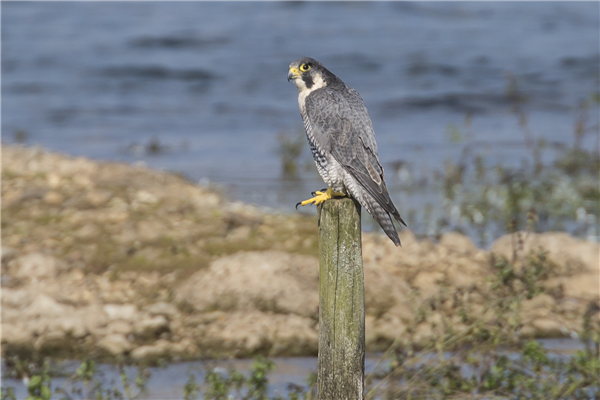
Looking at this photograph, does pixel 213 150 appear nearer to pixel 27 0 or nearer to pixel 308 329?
pixel 308 329

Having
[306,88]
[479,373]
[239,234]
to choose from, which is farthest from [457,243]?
[306,88]

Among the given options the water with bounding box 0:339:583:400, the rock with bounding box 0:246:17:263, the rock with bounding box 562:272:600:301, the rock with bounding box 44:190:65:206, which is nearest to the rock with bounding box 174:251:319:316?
the water with bounding box 0:339:583:400

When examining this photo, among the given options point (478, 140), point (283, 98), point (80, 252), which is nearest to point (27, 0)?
point (283, 98)

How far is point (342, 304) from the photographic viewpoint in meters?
3.05

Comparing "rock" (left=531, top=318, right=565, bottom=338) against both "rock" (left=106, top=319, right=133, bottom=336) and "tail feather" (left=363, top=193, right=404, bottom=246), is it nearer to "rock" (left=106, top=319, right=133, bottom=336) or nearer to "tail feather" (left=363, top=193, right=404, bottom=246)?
"tail feather" (left=363, top=193, right=404, bottom=246)

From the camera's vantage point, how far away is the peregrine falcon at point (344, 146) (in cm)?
349

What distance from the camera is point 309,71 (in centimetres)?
423

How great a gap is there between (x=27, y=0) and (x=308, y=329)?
77.2ft

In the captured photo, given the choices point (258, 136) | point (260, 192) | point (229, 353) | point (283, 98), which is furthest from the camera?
point (283, 98)

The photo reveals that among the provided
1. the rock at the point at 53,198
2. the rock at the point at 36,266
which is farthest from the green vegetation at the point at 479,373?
the rock at the point at 53,198

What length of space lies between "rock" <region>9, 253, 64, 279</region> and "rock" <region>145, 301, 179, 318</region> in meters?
0.92

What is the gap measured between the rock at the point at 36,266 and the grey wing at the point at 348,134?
8.82 feet

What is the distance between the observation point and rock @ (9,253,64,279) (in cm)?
554

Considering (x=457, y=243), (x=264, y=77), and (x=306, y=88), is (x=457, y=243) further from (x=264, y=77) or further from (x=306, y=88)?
(x=264, y=77)
